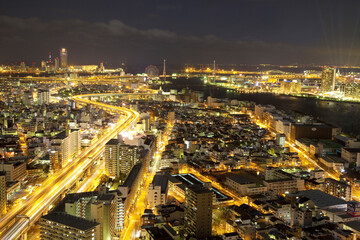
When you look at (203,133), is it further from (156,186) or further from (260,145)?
(156,186)

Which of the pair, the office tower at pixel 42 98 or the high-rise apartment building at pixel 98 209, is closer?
the high-rise apartment building at pixel 98 209

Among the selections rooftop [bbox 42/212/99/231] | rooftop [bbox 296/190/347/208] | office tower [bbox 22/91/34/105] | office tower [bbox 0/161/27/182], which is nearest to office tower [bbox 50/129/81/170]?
office tower [bbox 0/161/27/182]

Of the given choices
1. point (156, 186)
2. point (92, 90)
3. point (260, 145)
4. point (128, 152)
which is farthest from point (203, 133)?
point (92, 90)

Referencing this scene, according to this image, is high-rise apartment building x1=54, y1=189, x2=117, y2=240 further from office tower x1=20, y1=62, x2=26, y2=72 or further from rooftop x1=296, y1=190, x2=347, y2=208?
office tower x1=20, y1=62, x2=26, y2=72

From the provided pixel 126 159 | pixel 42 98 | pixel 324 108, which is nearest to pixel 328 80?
pixel 324 108

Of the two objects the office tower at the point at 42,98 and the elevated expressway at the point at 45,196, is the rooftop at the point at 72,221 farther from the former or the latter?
the office tower at the point at 42,98

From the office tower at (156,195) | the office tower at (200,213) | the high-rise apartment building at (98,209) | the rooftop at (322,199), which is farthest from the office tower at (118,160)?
the rooftop at (322,199)

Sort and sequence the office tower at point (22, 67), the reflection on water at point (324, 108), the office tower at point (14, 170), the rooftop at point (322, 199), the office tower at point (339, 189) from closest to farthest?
the rooftop at point (322, 199) < the office tower at point (339, 189) < the office tower at point (14, 170) < the reflection on water at point (324, 108) < the office tower at point (22, 67)
